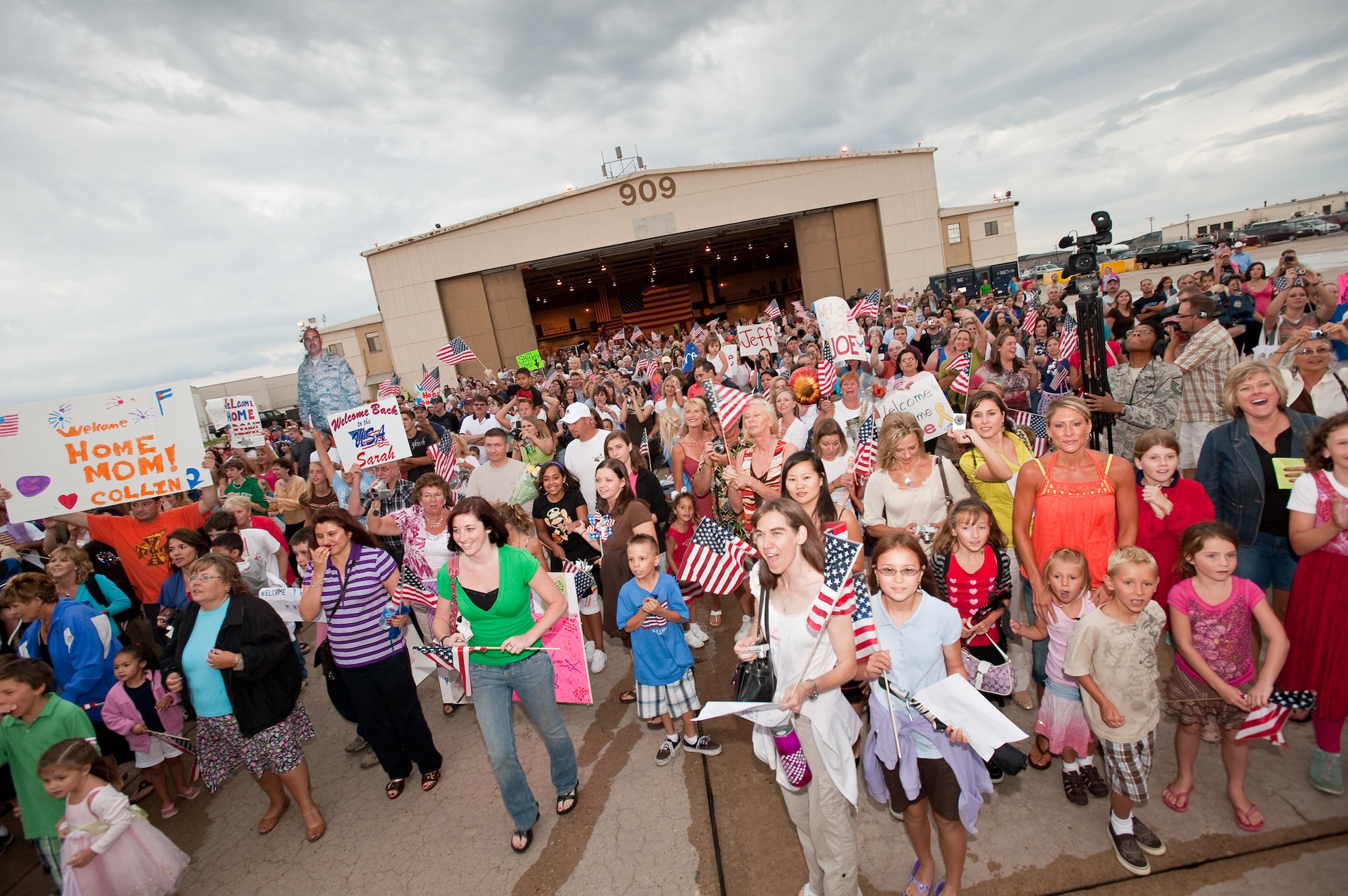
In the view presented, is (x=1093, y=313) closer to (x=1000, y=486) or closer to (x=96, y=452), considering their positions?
(x=1000, y=486)

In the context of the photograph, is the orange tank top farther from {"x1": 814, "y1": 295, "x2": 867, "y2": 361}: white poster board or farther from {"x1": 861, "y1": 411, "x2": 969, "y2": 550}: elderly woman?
{"x1": 814, "y1": 295, "x2": 867, "y2": 361}: white poster board

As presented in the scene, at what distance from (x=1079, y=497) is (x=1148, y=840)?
5.40 feet

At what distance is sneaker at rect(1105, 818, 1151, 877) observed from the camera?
9.00 feet

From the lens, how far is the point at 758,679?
2.55 metres

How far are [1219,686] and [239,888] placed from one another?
553 centimetres

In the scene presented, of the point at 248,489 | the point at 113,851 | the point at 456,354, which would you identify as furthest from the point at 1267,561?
the point at 456,354

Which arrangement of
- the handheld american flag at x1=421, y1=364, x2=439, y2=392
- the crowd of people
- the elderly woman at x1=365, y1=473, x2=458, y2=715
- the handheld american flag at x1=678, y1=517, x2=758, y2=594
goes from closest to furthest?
1. the crowd of people
2. the handheld american flag at x1=678, y1=517, x2=758, y2=594
3. the elderly woman at x1=365, y1=473, x2=458, y2=715
4. the handheld american flag at x1=421, y1=364, x2=439, y2=392

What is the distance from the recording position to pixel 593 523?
4973 millimetres

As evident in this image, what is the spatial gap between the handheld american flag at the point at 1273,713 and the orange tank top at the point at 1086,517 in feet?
2.69

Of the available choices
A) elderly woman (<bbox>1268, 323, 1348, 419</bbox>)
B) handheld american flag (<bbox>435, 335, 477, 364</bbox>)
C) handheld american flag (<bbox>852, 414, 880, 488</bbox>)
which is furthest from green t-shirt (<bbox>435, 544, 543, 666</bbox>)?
handheld american flag (<bbox>435, 335, 477, 364</bbox>)

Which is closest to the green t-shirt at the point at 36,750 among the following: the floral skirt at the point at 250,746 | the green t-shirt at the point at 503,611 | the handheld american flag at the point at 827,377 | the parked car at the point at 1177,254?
the floral skirt at the point at 250,746

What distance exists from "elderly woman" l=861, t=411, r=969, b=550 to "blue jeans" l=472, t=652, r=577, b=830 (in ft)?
7.89

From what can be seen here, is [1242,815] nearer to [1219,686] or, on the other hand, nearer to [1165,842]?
[1165,842]

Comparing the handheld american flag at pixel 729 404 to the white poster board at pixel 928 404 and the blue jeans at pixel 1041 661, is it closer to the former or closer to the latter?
the white poster board at pixel 928 404
